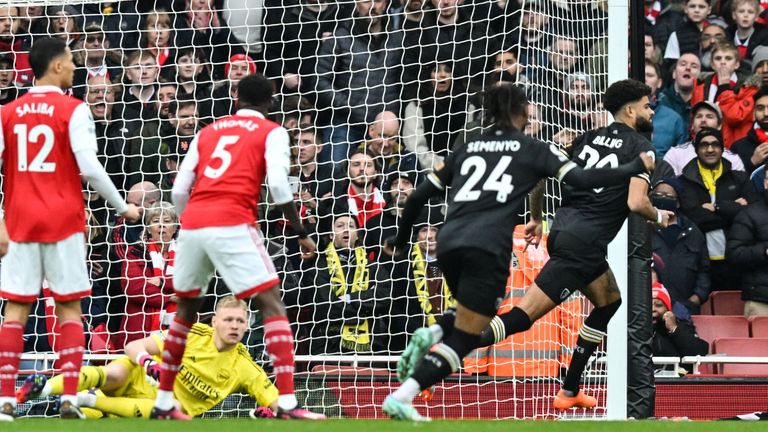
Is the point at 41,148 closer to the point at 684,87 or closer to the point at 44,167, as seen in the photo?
the point at 44,167

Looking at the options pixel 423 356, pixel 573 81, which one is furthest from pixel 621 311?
pixel 423 356

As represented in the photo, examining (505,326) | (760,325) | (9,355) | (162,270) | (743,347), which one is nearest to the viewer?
(9,355)

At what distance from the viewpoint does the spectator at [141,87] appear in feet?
41.9

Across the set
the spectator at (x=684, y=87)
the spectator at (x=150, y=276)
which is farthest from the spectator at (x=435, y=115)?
the spectator at (x=684, y=87)

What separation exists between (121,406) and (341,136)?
375 cm

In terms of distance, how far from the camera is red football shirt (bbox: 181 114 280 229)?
766cm

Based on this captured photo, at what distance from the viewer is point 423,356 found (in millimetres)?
7773

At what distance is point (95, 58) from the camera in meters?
13.2

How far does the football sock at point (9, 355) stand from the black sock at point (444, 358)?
2346 millimetres

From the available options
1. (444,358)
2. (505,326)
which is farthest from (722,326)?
(444,358)

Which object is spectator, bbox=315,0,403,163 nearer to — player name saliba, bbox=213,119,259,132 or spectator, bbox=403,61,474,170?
spectator, bbox=403,61,474,170

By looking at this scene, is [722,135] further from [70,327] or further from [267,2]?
[70,327]

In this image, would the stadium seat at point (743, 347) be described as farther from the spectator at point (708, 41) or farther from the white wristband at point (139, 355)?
the white wristband at point (139, 355)

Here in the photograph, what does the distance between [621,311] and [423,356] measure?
290 cm
